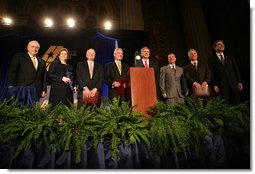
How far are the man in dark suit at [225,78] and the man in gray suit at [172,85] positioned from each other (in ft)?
1.95

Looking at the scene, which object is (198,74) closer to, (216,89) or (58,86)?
(216,89)

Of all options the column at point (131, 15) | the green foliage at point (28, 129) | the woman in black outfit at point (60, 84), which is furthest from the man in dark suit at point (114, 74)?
the column at point (131, 15)

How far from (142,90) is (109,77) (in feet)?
4.41

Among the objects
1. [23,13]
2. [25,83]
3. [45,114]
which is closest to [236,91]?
[45,114]

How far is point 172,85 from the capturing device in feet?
13.9

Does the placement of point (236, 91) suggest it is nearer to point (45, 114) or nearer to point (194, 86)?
point (194, 86)

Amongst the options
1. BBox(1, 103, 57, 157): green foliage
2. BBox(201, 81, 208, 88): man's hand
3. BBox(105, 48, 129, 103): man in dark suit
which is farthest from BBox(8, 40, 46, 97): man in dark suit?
BBox(201, 81, 208, 88): man's hand

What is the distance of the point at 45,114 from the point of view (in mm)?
2398

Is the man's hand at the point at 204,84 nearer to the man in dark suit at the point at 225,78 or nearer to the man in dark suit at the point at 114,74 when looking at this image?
the man in dark suit at the point at 225,78

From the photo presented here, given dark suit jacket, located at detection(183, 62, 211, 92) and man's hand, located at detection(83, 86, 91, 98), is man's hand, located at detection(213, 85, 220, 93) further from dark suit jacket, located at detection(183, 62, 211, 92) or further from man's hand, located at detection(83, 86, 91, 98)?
man's hand, located at detection(83, 86, 91, 98)

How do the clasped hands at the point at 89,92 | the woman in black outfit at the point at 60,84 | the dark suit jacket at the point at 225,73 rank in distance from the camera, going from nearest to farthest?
the clasped hands at the point at 89,92 → the woman in black outfit at the point at 60,84 → the dark suit jacket at the point at 225,73

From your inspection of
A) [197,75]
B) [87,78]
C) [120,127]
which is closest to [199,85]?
→ [197,75]

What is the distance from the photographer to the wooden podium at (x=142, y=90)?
9.15 ft

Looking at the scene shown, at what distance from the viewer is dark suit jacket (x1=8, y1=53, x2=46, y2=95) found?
3.53 metres
